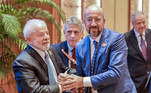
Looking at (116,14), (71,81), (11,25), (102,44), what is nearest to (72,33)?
(11,25)

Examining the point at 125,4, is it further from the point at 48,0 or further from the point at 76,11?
the point at 48,0

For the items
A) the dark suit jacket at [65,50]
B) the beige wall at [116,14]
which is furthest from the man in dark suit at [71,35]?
the beige wall at [116,14]

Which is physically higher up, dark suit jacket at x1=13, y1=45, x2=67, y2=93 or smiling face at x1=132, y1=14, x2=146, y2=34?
smiling face at x1=132, y1=14, x2=146, y2=34

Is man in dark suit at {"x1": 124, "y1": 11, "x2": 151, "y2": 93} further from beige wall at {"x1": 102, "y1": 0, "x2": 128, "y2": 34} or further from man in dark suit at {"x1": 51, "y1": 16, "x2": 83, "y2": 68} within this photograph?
beige wall at {"x1": 102, "y1": 0, "x2": 128, "y2": 34}

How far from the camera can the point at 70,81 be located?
95.9 inches

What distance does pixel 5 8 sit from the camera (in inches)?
144

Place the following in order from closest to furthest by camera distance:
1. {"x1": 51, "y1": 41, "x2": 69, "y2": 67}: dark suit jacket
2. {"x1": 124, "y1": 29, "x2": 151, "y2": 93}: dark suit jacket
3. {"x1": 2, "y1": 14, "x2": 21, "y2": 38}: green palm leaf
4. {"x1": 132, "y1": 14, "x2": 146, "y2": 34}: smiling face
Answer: {"x1": 2, "y1": 14, "x2": 21, "y2": 38}: green palm leaf
{"x1": 51, "y1": 41, "x2": 69, "y2": 67}: dark suit jacket
{"x1": 124, "y1": 29, "x2": 151, "y2": 93}: dark suit jacket
{"x1": 132, "y1": 14, "x2": 146, "y2": 34}: smiling face

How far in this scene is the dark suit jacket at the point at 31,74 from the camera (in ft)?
7.55

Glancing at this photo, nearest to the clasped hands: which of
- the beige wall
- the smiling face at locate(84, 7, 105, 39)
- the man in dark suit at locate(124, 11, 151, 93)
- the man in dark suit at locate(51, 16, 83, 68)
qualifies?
the smiling face at locate(84, 7, 105, 39)

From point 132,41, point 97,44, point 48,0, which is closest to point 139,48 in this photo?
point 132,41

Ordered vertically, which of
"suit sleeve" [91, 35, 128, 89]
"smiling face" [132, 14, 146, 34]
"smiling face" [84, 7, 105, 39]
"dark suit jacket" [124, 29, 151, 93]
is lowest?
"dark suit jacket" [124, 29, 151, 93]

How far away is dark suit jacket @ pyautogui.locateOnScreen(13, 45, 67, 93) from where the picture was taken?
7.55 feet

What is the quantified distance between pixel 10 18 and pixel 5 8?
518mm

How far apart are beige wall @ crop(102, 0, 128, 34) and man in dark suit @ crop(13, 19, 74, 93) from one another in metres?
5.04
